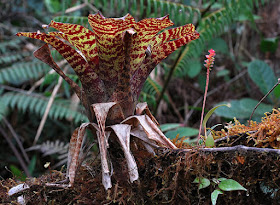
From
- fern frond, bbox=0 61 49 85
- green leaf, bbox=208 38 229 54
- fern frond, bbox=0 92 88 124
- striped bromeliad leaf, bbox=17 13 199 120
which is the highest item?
striped bromeliad leaf, bbox=17 13 199 120

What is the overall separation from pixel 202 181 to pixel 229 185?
0.07m

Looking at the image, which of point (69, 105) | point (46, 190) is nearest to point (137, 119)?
point (46, 190)

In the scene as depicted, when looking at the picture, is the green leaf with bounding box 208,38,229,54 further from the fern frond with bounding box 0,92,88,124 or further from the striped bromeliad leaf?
the striped bromeliad leaf

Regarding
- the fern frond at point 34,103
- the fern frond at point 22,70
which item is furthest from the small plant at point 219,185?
the fern frond at point 22,70

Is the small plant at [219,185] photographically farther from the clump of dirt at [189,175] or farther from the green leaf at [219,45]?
the green leaf at [219,45]

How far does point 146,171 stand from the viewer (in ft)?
2.41

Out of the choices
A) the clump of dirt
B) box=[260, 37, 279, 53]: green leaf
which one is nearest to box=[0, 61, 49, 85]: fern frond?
the clump of dirt

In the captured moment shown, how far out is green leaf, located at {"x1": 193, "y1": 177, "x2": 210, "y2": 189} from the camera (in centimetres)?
66

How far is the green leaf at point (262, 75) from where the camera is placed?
5.39 ft

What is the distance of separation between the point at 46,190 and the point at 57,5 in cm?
279

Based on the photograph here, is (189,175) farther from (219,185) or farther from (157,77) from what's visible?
(157,77)

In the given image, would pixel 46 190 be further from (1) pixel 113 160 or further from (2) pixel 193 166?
(2) pixel 193 166

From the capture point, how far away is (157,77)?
8.67 feet

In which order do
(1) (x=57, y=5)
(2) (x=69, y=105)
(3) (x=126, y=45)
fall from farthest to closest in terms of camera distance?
(1) (x=57, y=5) → (2) (x=69, y=105) → (3) (x=126, y=45)
